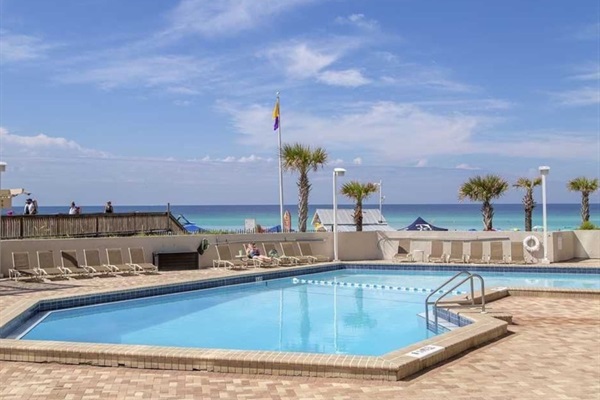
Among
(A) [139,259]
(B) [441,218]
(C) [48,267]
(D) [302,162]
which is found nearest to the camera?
(C) [48,267]

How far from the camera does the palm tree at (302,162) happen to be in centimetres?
2127

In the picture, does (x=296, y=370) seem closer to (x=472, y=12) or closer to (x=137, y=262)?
(x=137, y=262)

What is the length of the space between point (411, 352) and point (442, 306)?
145 inches

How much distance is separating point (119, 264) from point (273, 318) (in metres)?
5.87

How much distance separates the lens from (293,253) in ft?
60.3

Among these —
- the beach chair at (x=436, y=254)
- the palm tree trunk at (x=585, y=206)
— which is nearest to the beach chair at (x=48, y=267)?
the beach chair at (x=436, y=254)

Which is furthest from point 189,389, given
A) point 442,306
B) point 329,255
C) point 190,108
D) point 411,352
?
point 190,108

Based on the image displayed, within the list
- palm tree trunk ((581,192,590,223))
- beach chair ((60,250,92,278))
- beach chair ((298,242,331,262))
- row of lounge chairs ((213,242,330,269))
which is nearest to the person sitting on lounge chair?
row of lounge chairs ((213,242,330,269))

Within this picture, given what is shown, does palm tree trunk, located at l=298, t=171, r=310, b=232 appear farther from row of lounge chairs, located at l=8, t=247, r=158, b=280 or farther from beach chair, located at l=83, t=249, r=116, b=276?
beach chair, located at l=83, t=249, r=116, b=276

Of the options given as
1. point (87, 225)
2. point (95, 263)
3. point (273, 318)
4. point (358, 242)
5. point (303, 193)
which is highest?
point (303, 193)

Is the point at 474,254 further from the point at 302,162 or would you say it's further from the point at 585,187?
the point at 585,187

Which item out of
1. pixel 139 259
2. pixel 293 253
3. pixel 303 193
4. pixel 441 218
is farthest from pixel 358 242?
pixel 441 218

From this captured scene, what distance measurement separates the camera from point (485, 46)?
23.5 meters

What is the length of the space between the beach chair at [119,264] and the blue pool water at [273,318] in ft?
8.16
